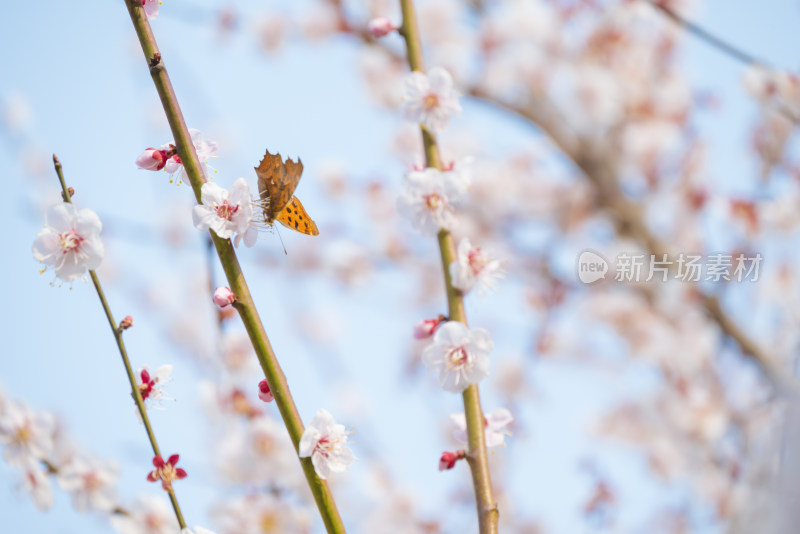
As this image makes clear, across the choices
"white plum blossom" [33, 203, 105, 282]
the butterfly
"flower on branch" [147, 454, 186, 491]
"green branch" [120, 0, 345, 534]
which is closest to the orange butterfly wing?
the butterfly

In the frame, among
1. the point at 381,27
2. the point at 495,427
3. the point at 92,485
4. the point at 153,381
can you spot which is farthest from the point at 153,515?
the point at 381,27

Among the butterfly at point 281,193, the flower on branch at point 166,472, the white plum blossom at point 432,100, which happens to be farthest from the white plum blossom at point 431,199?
the flower on branch at point 166,472

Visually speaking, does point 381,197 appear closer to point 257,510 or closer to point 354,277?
point 354,277

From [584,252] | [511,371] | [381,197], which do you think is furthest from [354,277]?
[584,252]

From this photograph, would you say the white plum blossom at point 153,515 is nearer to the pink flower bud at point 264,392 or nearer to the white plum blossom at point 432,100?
the pink flower bud at point 264,392

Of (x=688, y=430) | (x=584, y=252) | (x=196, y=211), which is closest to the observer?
(x=196, y=211)
